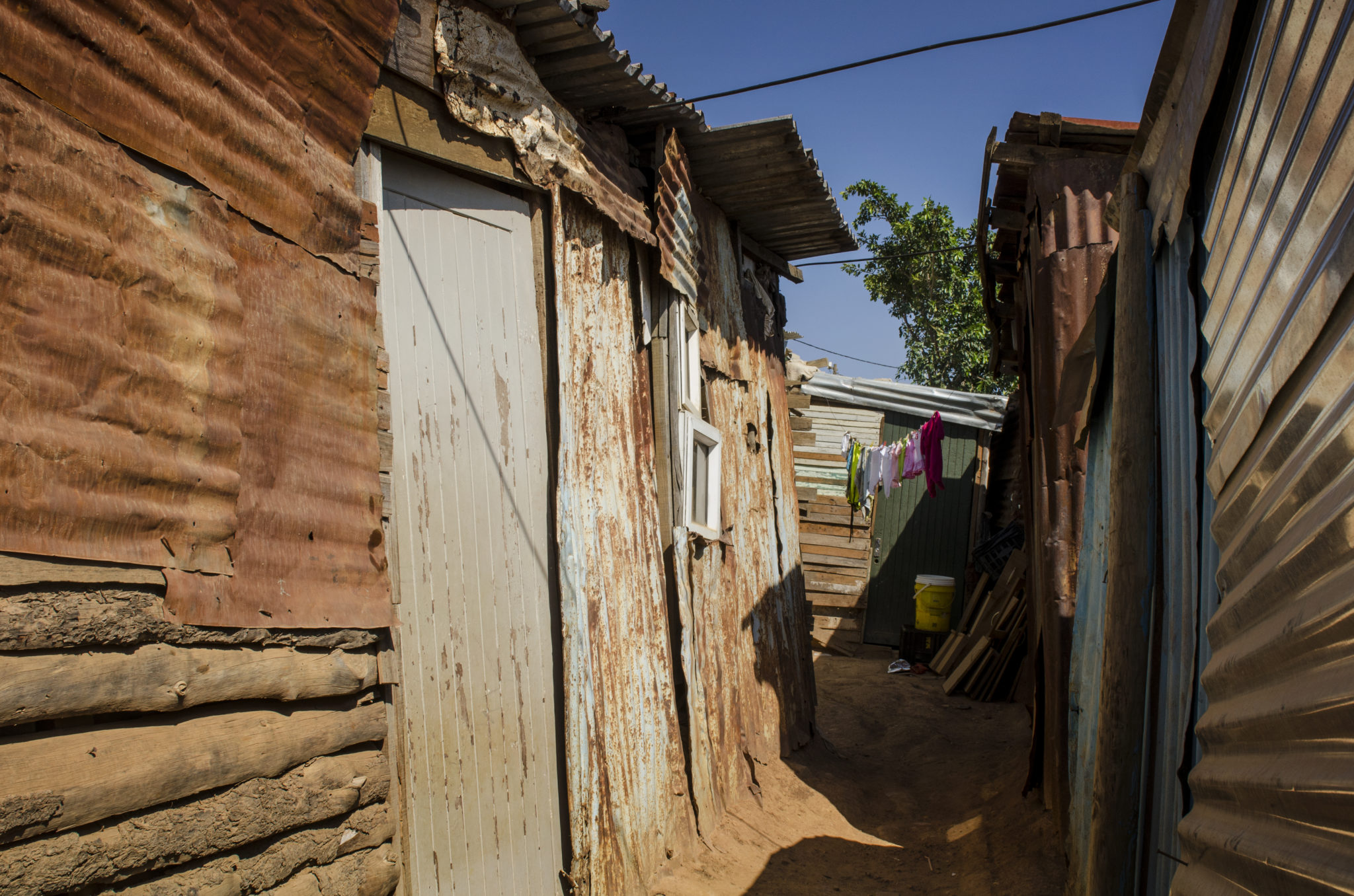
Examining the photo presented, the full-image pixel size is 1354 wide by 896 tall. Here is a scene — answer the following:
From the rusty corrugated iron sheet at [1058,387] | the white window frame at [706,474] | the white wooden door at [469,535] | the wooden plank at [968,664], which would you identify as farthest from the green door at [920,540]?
the white wooden door at [469,535]

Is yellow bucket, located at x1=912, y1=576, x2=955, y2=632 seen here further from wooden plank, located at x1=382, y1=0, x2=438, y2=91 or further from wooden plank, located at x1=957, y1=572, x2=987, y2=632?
wooden plank, located at x1=382, y1=0, x2=438, y2=91

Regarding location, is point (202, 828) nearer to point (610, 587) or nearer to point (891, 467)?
point (610, 587)

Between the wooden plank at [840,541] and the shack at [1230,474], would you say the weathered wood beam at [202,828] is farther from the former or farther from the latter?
the wooden plank at [840,541]

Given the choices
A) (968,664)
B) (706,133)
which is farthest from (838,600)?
(706,133)

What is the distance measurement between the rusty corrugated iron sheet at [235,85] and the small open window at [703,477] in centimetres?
291

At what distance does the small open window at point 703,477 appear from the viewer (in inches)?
219

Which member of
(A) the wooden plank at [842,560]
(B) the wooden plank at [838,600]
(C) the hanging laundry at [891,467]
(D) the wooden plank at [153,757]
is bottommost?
(B) the wooden plank at [838,600]

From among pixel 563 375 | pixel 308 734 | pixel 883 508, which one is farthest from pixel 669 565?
pixel 883 508

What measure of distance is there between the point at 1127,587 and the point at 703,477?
354 cm

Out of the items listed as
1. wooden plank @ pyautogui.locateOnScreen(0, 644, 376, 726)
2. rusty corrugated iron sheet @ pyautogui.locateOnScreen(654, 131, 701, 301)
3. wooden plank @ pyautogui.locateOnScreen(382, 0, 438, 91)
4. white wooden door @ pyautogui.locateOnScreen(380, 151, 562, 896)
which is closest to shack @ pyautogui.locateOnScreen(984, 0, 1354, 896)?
white wooden door @ pyautogui.locateOnScreen(380, 151, 562, 896)

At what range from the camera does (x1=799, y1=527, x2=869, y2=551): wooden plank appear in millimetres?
13602

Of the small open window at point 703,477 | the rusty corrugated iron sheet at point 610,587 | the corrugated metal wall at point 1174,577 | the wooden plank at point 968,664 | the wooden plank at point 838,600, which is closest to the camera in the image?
the corrugated metal wall at point 1174,577

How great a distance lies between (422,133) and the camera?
353 centimetres

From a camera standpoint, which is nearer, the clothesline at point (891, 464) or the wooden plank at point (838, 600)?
the clothesline at point (891, 464)
